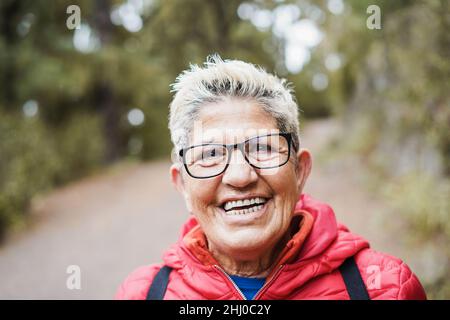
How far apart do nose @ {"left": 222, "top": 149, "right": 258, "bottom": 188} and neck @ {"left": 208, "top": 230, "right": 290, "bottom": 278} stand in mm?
333

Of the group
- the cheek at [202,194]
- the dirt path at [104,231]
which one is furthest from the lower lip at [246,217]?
the dirt path at [104,231]

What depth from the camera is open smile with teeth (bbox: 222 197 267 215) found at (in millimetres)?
1754

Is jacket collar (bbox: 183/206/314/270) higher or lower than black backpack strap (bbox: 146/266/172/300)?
higher

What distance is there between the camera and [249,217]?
1.75 m

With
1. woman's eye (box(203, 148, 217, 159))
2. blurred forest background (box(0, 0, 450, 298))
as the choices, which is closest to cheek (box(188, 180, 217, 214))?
woman's eye (box(203, 148, 217, 159))

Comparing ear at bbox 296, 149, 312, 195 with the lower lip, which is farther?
ear at bbox 296, 149, 312, 195

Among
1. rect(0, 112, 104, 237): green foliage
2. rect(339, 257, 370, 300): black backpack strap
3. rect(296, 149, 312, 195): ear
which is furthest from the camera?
rect(0, 112, 104, 237): green foliage

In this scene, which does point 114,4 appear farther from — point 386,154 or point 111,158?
point 386,154

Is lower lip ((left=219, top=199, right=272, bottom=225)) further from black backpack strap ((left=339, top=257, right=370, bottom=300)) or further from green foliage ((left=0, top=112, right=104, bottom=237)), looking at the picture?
green foliage ((left=0, top=112, right=104, bottom=237))

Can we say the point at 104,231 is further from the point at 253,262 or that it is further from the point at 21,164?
the point at 253,262

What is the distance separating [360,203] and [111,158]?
28.5 ft

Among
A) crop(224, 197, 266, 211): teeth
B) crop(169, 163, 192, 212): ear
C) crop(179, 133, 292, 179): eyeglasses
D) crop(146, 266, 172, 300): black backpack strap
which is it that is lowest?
crop(146, 266, 172, 300): black backpack strap

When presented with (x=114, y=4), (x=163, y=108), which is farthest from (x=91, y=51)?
(x=163, y=108)

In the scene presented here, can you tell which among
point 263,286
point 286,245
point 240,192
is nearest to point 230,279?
point 263,286
